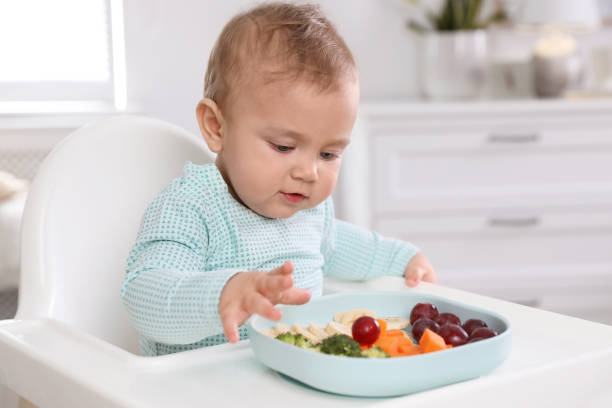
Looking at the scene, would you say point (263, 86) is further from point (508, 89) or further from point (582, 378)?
point (508, 89)

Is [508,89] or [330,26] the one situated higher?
[330,26]

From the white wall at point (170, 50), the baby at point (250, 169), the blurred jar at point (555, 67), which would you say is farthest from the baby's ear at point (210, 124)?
the blurred jar at point (555, 67)

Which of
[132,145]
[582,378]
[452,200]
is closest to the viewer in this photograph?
[582,378]

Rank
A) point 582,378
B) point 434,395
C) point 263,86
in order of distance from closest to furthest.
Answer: point 434,395 → point 582,378 → point 263,86

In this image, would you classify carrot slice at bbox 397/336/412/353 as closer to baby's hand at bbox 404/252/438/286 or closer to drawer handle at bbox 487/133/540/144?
baby's hand at bbox 404/252/438/286

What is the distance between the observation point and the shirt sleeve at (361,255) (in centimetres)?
112

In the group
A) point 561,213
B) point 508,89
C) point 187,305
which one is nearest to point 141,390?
point 187,305

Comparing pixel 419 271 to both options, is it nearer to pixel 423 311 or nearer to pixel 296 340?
pixel 423 311

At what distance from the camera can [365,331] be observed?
2.25 ft

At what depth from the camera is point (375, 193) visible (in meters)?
2.54

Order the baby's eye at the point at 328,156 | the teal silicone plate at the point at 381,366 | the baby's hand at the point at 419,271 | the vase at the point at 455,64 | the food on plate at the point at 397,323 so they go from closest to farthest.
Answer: the teal silicone plate at the point at 381,366
the food on plate at the point at 397,323
the baby's eye at the point at 328,156
the baby's hand at the point at 419,271
the vase at the point at 455,64

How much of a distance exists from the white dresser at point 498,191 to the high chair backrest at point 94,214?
55.4 inches

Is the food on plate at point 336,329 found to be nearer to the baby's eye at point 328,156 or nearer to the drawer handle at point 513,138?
the baby's eye at point 328,156

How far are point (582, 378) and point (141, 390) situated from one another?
0.39 m
